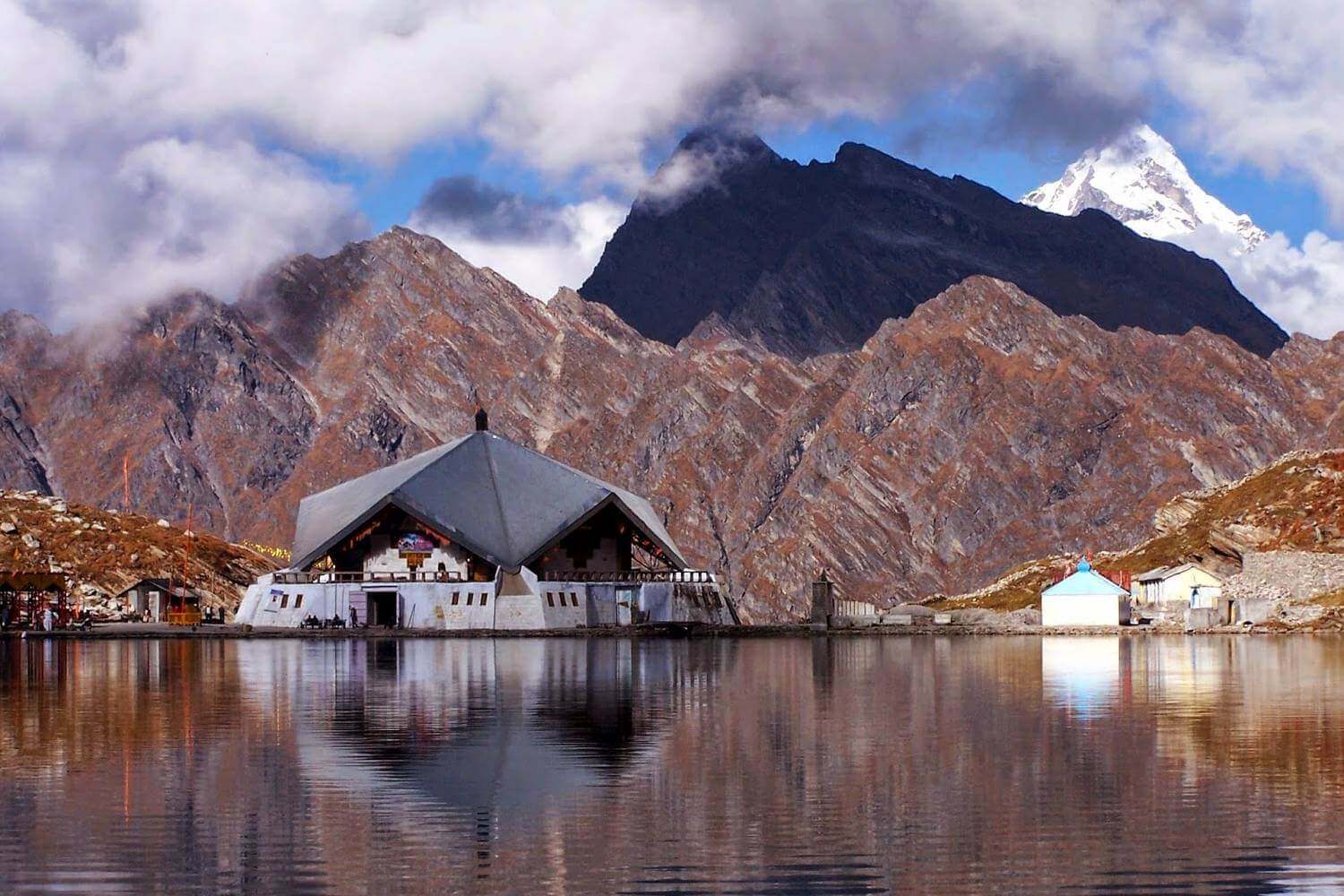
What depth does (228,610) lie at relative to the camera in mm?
142250

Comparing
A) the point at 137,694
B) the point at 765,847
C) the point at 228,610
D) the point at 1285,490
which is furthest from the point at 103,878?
the point at 1285,490

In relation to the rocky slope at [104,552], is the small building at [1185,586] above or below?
below

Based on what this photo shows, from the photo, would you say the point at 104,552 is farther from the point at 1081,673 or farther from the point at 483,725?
the point at 483,725

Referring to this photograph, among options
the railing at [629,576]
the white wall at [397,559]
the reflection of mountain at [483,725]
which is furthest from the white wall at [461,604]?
the reflection of mountain at [483,725]

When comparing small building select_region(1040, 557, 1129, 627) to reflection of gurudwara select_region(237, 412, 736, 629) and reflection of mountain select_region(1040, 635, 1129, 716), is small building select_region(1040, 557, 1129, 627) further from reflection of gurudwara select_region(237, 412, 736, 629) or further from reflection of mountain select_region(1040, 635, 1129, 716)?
reflection of gurudwara select_region(237, 412, 736, 629)

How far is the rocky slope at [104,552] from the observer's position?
139m

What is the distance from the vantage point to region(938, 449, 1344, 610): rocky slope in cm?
14688

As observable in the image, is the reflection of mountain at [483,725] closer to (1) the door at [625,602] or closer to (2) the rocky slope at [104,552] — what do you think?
(1) the door at [625,602]

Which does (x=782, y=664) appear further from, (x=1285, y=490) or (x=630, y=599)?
(x=1285, y=490)

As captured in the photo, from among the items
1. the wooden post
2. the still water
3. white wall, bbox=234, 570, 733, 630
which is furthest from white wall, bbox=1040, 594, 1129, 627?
the still water

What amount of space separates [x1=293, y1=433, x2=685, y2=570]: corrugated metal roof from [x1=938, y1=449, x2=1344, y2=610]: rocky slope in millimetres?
45281

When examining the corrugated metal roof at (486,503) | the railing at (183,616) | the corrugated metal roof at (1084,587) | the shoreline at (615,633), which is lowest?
the shoreline at (615,633)

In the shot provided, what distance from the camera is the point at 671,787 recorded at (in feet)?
97.8

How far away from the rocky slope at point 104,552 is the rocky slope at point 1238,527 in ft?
204
